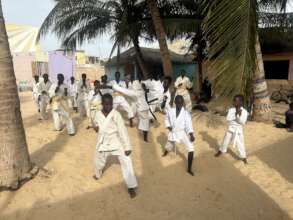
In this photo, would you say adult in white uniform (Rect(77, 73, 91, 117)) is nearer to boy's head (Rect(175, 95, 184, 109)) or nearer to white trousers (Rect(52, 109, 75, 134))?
white trousers (Rect(52, 109, 75, 134))

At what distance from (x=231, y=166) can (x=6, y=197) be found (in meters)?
4.01

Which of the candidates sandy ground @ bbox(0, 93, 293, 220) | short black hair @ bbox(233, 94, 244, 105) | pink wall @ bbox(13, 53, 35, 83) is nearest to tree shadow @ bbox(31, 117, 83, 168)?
sandy ground @ bbox(0, 93, 293, 220)

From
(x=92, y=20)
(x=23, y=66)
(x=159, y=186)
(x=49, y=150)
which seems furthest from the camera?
(x=23, y=66)

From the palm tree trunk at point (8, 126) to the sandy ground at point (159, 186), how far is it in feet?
0.78

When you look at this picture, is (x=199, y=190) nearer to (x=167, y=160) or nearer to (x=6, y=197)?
(x=167, y=160)

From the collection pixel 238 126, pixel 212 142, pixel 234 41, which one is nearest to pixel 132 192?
pixel 238 126

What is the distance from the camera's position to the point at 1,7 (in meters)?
4.98

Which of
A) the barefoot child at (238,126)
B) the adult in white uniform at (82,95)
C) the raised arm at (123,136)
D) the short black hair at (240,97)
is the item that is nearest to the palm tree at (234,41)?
the short black hair at (240,97)

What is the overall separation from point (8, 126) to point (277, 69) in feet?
47.0

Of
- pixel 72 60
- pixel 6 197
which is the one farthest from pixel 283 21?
pixel 72 60

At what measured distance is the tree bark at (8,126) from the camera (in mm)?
4855

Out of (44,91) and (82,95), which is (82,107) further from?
(44,91)

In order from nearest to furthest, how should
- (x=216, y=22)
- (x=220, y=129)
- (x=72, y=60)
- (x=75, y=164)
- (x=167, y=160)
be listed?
(x=216, y=22), (x=75, y=164), (x=167, y=160), (x=220, y=129), (x=72, y=60)

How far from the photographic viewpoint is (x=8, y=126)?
4.91 m
